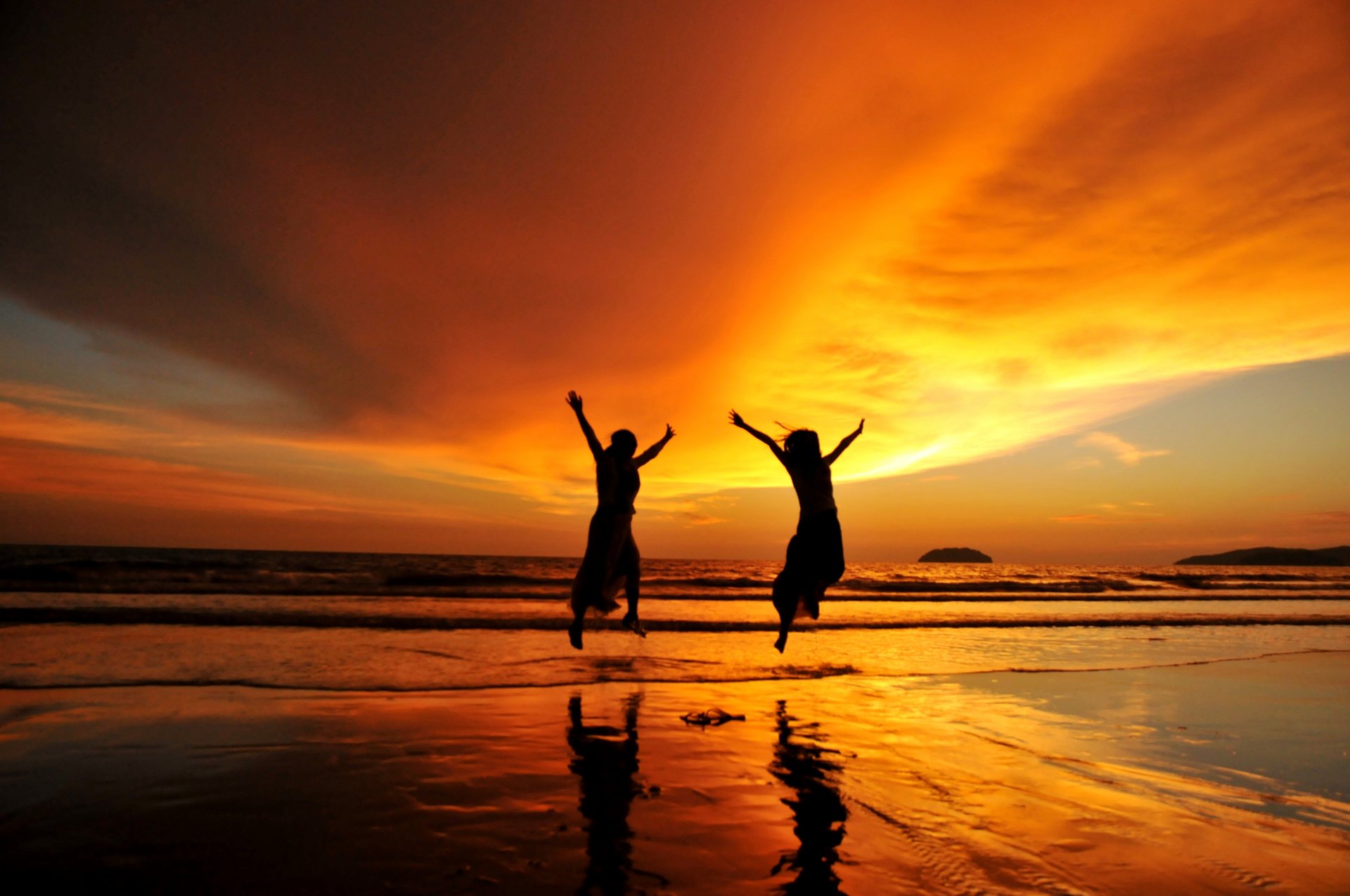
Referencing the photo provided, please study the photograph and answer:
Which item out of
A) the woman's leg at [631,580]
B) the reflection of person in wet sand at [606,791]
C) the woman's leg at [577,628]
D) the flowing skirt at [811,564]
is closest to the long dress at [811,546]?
the flowing skirt at [811,564]

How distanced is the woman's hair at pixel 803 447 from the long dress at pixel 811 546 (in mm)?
103

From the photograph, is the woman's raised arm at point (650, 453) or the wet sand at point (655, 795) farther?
the woman's raised arm at point (650, 453)

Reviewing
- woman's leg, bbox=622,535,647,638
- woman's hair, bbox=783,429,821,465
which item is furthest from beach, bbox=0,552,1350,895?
woman's hair, bbox=783,429,821,465

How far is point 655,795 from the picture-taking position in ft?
15.4

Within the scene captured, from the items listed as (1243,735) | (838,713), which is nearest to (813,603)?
(838,713)

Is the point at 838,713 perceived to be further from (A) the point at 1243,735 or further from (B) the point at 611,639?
(B) the point at 611,639

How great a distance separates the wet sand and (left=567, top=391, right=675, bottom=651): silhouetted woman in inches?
92.7

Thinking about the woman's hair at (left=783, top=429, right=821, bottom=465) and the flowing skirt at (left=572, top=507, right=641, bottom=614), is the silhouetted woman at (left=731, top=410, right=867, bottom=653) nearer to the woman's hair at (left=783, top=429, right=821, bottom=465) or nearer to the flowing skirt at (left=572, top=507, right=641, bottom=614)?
the woman's hair at (left=783, top=429, right=821, bottom=465)

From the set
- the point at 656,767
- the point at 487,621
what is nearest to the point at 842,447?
the point at 656,767

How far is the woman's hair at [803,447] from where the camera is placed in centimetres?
939

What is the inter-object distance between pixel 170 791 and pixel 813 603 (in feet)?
25.8

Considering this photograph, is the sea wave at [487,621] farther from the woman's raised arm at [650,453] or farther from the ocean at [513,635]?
the woman's raised arm at [650,453]

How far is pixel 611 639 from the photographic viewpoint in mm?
14328

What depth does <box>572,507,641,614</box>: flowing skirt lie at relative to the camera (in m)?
9.96
